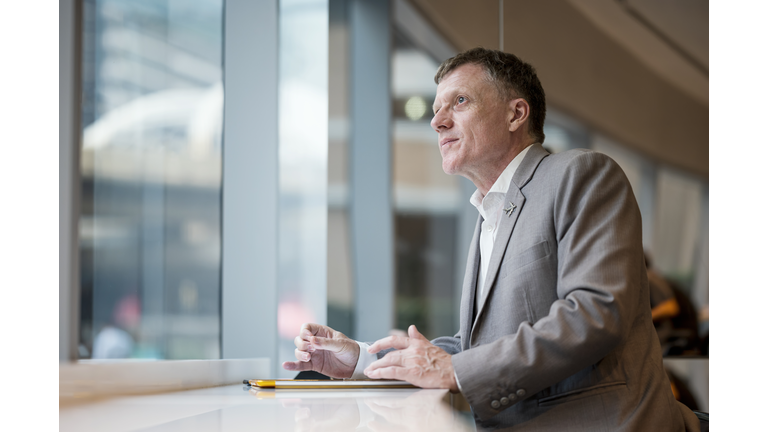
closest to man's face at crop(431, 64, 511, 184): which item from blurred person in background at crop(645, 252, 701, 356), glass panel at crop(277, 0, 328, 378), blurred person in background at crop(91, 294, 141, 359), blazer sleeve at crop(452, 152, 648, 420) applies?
blazer sleeve at crop(452, 152, 648, 420)

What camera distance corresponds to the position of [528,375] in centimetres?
103

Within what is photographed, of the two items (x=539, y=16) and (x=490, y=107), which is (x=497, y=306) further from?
(x=539, y=16)

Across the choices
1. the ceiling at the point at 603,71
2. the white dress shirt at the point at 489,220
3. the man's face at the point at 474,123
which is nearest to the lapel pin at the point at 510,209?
the white dress shirt at the point at 489,220

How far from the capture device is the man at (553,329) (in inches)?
40.9

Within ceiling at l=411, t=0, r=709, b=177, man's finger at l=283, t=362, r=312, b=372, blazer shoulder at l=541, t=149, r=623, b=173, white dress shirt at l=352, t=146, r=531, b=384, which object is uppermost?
ceiling at l=411, t=0, r=709, b=177

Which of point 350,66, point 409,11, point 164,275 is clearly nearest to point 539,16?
point 409,11

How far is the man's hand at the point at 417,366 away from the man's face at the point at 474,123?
2.00 ft

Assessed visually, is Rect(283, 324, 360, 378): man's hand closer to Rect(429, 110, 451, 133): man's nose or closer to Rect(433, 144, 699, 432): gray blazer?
Rect(433, 144, 699, 432): gray blazer

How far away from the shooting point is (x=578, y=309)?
1049 mm

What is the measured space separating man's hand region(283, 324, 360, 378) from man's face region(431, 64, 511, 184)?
55 cm

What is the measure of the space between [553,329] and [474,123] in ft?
2.23

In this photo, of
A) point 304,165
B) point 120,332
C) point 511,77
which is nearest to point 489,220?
point 511,77

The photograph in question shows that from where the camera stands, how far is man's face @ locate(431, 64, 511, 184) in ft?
5.07

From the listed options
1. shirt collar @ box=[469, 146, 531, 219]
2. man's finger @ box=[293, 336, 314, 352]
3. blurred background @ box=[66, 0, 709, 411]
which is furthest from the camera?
blurred background @ box=[66, 0, 709, 411]
